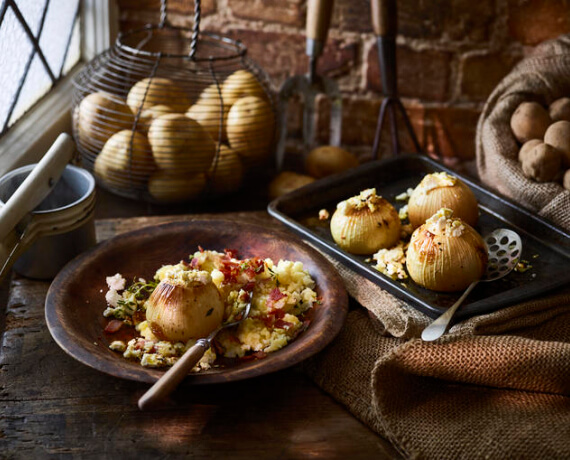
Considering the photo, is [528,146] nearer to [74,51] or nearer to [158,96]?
[158,96]

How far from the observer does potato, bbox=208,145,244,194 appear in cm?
113

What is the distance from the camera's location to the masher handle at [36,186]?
2.64 feet

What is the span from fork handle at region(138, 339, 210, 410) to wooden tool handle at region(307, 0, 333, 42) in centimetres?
69

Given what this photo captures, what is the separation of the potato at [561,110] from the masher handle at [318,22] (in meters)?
0.39

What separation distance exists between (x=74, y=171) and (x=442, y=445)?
0.60m

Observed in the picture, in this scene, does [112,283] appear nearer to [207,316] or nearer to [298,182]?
[207,316]

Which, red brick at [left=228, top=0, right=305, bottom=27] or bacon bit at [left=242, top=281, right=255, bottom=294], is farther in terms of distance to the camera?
red brick at [left=228, top=0, right=305, bottom=27]

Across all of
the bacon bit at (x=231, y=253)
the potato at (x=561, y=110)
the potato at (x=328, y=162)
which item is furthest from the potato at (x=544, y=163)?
the bacon bit at (x=231, y=253)

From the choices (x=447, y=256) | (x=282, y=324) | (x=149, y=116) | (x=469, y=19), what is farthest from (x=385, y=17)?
(x=282, y=324)

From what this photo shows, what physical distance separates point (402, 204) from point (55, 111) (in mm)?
638

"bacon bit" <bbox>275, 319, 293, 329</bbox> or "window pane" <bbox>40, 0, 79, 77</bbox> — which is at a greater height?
"window pane" <bbox>40, 0, 79, 77</bbox>

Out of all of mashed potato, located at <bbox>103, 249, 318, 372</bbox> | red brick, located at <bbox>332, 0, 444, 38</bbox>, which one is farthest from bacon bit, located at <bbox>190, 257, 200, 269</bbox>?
red brick, located at <bbox>332, 0, 444, 38</bbox>

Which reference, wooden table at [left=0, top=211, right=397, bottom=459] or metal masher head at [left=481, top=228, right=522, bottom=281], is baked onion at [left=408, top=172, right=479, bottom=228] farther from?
wooden table at [left=0, top=211, right=397, bottom=459]

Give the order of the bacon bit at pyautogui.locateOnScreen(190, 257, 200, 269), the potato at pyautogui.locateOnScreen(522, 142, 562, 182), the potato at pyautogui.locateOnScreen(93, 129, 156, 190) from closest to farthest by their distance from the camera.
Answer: the bacon bit at pyautogui.locateOnScreen(190, 257, 200, 269)
the potato at pyautogui.locateOnScreen(522, 142, 562, 182)
the potato at pyautogui.locateOnScreen(93, 129, 156, 190)
